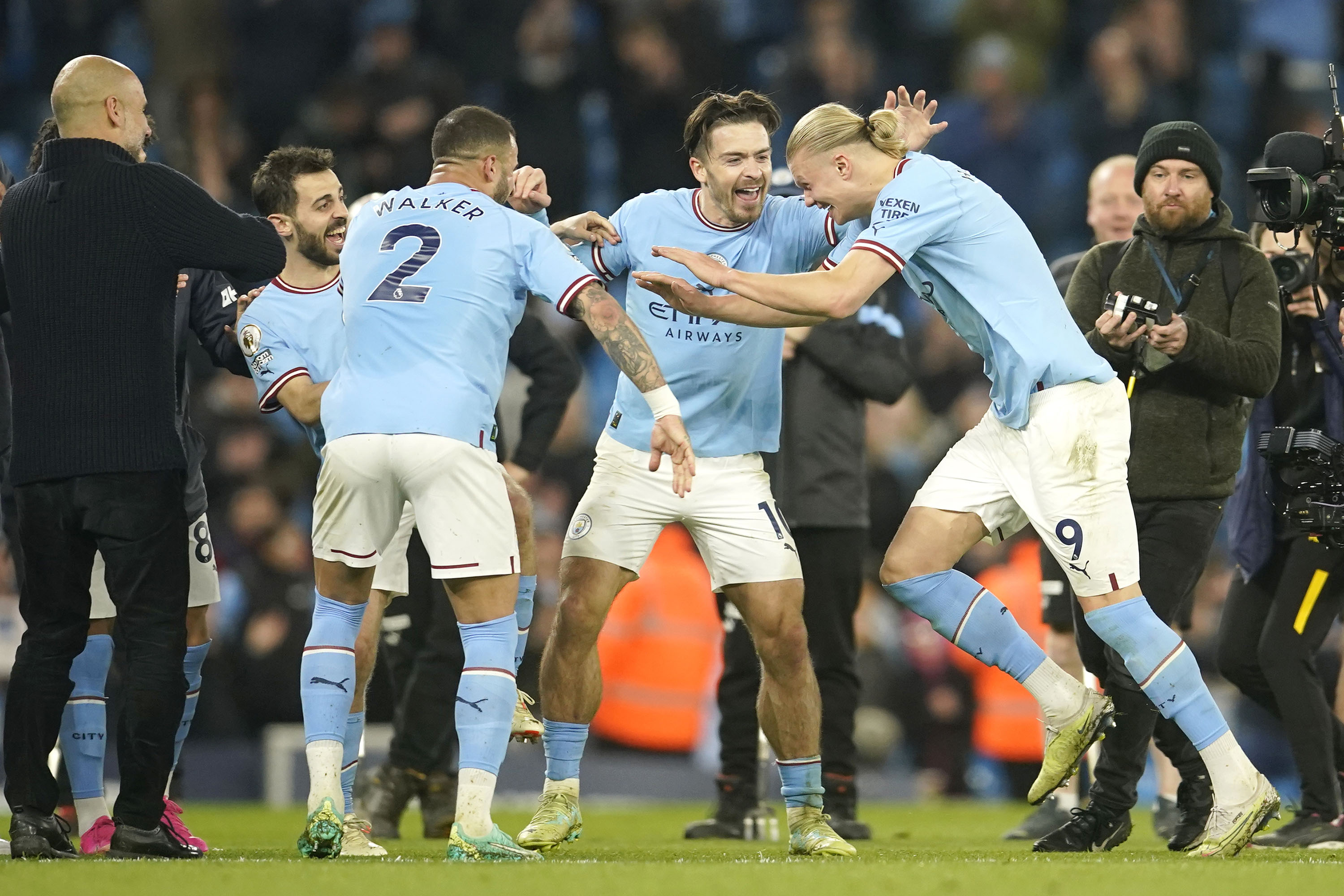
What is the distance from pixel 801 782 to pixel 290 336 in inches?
98.2

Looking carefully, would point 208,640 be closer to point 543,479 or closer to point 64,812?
point 64,812

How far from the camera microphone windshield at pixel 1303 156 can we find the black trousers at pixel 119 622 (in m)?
4.18

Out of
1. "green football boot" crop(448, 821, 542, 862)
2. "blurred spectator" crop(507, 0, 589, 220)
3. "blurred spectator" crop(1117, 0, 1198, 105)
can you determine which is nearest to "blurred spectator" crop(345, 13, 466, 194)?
"blurred spectator" crop(507, 0, 589, 220)

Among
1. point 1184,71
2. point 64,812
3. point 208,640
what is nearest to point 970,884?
point 208,640

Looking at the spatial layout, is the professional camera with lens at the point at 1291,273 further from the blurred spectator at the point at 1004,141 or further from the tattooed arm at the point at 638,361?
the blurred spectator at the point at 1004,141

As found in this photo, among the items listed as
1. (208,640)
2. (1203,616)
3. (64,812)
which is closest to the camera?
(208,640)

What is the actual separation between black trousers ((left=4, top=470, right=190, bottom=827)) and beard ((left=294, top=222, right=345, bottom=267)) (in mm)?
1261

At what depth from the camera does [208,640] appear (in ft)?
21.8

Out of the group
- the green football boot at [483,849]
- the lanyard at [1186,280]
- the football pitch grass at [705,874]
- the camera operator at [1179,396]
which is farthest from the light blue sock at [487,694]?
the lanyard at [1186,280]

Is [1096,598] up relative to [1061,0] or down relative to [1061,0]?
down

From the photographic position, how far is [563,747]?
6242 millimetres

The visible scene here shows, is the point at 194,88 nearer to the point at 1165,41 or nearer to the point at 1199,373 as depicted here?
the point at 1165,41

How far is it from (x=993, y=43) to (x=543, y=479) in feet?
18.1

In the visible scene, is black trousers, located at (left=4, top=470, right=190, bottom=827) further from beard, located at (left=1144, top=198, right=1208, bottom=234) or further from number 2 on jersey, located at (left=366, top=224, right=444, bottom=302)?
beard, located at (left=1144, top=198, right=1208, bottom=234)
